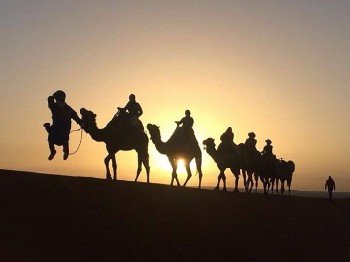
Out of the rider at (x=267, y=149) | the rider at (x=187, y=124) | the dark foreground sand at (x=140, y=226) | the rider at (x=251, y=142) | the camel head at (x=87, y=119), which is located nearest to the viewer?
the dark foreground sand at (x=140, y=226)

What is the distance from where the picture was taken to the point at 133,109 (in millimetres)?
20203

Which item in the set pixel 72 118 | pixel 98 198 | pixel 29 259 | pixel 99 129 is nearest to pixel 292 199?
pixel 99 129

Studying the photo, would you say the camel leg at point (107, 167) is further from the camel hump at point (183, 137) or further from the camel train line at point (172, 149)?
the camel hump at point (183, 137)

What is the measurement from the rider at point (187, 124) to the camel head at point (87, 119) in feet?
14.1

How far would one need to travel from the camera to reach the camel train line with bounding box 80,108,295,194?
1962 cm

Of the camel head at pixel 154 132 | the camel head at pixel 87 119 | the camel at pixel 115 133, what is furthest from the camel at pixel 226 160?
the camel head at pixel 87 119

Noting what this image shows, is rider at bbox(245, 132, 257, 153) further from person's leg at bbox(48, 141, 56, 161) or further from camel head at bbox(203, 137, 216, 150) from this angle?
person's leg at bbox(48, 141, 56, 161)

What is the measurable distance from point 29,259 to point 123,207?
4.17 meters

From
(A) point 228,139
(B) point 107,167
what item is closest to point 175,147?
(A) point 228,139

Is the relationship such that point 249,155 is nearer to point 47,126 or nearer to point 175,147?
point 175,147

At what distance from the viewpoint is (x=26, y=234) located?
10.4m

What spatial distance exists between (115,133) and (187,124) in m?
3.90

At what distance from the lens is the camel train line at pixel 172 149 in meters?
19.6

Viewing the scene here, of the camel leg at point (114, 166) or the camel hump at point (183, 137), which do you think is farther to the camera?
the camel hump at point (183, 137)
